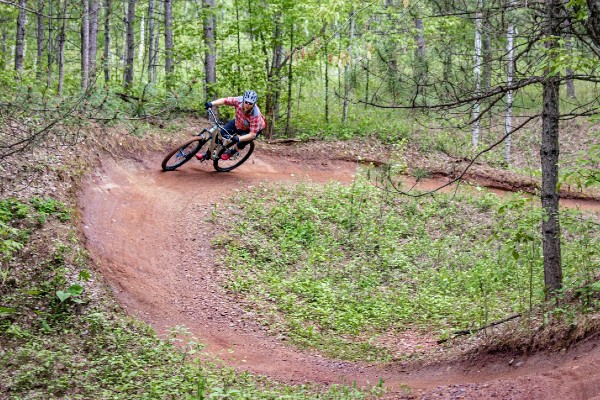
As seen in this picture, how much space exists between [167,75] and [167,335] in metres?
12.2

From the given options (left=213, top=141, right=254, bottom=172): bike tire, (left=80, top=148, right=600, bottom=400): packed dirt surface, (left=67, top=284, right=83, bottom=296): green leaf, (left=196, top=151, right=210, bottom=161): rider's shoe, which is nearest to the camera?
(left=80, top=148, right=600, bottom=400): packed dirt surface

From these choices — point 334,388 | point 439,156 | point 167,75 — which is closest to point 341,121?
point 439,156

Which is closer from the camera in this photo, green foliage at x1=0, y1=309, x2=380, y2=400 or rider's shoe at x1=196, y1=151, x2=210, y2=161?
green foliage at x1=0, y1=309, x2=380, y2=400

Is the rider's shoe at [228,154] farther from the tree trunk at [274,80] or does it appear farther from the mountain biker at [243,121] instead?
the tree trunk at [274,80]

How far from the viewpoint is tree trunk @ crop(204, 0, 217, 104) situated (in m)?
17.7

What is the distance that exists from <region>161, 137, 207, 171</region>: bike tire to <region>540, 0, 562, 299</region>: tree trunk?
28.8 ft

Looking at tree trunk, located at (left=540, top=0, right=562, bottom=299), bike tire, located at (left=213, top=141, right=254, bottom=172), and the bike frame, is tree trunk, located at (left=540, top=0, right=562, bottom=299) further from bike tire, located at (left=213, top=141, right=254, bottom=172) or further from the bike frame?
bike tire, located at (left=213, top=141, right=254, bottom=172)

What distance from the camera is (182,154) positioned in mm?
14992

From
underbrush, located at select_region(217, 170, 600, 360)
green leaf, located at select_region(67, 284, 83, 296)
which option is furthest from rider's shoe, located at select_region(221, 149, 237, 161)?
green leaf, located at select_region(67, 284, 83, 296)

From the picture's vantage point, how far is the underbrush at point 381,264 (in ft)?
31.5

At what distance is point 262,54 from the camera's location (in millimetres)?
18984

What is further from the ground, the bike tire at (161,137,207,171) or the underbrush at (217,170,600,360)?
the bike tire at (161,137,207,171)

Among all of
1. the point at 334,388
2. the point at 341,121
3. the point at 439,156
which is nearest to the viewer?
the point at 334,388

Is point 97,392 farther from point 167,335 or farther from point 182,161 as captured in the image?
point 182,161
